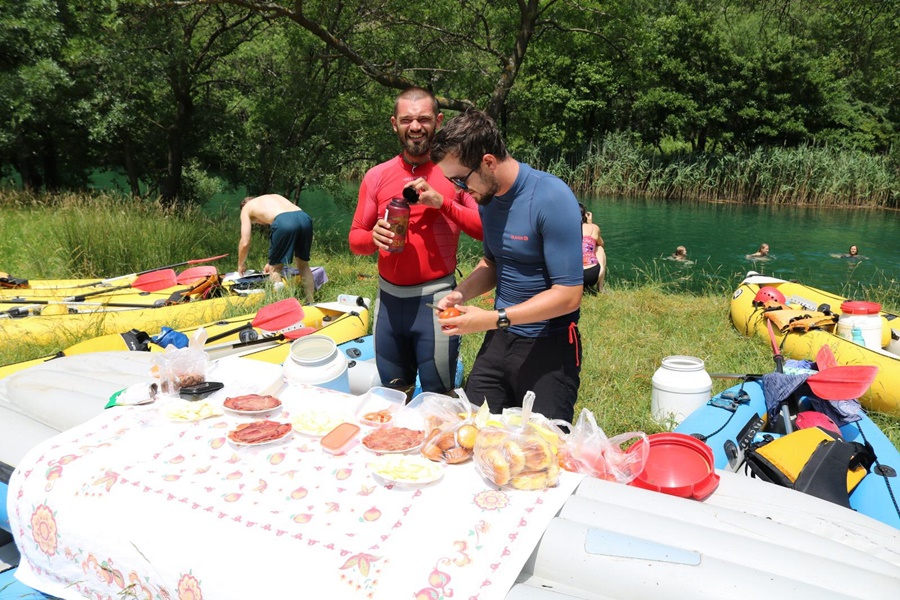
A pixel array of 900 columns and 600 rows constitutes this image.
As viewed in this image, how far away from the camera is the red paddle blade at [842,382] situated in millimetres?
2955

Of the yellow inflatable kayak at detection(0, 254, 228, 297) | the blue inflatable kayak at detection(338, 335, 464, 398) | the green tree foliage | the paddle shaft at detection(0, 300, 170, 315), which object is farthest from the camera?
the green tree foliage

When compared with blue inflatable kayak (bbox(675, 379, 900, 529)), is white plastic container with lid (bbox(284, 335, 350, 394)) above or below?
above

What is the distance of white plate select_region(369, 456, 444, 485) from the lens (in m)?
1.60

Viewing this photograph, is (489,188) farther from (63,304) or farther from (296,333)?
(63,304)

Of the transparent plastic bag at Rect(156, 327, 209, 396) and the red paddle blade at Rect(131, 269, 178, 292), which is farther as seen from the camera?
the red paddle blade at Rect(131, 269, 178, 292)

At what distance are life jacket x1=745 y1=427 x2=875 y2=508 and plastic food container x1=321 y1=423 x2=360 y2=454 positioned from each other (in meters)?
1.63

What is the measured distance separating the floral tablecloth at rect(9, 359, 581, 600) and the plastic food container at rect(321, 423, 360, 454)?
34mm

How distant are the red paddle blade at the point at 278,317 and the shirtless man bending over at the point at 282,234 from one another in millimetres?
1904

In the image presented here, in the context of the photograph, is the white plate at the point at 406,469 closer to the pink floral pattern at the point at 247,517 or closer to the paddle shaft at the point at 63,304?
the pink floral pattern at the point at 247,517

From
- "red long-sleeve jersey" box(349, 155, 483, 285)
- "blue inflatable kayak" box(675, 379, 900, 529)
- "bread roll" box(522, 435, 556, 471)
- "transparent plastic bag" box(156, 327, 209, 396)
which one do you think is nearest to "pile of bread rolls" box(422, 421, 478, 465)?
"bread roll" box(522, 435, 556, 471)

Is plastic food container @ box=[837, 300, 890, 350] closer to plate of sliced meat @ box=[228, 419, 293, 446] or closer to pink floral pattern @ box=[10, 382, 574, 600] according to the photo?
pink floral pattern @ box=[10, 382, 574, 600]

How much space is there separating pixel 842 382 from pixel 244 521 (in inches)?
112

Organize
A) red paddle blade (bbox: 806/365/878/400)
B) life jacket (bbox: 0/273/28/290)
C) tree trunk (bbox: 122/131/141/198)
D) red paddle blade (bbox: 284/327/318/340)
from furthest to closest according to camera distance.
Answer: tree trunk (bbox: 122/131/141/198) → life jacket (bbox: 0/273/28/290) → red paddle blade (bbox: 284/327/318/340) → red paddle blade (bbox: 806/365/878/400)

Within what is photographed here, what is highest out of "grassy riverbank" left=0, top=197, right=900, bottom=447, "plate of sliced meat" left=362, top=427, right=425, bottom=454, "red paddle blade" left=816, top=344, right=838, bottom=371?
"plate of sliced meat" left=362, top=427, right=425, bottom=454
